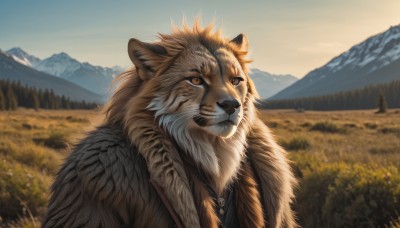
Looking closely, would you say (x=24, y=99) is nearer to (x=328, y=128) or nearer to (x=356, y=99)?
(x=328, y=128)

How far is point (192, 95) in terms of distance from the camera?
3.18 m

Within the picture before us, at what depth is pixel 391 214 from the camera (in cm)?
687

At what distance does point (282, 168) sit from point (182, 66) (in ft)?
3.96

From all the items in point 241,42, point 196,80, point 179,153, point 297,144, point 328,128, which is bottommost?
point 328,128

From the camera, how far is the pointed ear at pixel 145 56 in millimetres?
3225

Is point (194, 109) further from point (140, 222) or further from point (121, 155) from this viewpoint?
point (140, 222)

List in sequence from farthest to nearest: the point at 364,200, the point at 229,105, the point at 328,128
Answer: the point at 328,128 → the point at 364,200 → the point at 229,105

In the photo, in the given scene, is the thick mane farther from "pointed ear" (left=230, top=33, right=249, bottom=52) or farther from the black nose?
the black nose

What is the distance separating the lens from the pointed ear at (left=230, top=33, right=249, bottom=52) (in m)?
3.69

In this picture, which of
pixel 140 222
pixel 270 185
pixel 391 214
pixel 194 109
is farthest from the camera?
pixel 391 214

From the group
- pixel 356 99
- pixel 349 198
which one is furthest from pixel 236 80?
pixel 356 99

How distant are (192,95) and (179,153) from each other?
1.49 ft

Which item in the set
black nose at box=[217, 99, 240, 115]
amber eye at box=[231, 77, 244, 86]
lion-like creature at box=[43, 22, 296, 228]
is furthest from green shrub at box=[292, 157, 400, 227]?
black nose at box=[217, 99, 240, 115]

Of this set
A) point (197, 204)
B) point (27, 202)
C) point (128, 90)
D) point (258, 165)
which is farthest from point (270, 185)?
point (27, 202)
